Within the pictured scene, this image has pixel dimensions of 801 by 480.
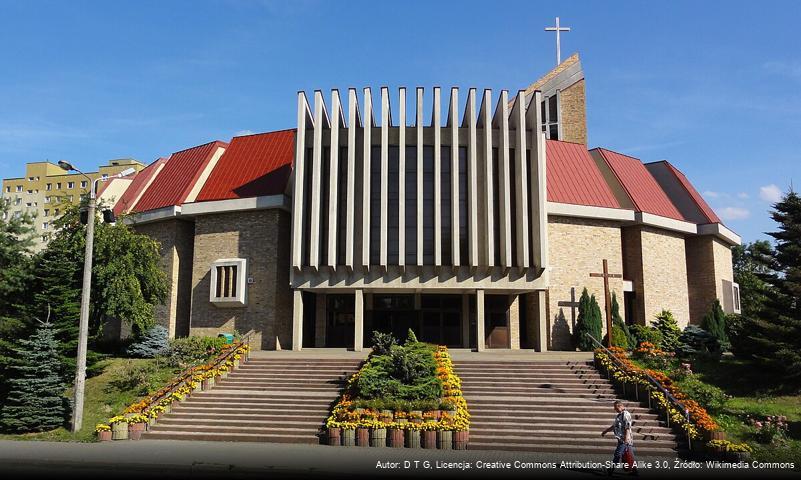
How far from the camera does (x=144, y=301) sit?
26.7 metres

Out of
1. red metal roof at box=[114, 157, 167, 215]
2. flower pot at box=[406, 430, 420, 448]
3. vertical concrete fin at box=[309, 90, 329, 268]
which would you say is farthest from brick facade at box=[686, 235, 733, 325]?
red metal roof at box=[114, 157, 167, 215]

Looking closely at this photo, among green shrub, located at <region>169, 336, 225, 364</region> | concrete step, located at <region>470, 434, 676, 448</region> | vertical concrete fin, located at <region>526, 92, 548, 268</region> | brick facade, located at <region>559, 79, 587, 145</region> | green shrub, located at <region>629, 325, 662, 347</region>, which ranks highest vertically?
brick facade, located at <region>559, 79, 587, 145</region>

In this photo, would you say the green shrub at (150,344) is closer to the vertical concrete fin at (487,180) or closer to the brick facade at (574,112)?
the vertical concrete fin at (487,180)

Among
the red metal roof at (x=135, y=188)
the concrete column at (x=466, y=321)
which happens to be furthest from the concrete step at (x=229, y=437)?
the red metal roof at (x=135, y=188)

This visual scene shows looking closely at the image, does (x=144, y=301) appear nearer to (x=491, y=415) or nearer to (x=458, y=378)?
(x=458, y=378)

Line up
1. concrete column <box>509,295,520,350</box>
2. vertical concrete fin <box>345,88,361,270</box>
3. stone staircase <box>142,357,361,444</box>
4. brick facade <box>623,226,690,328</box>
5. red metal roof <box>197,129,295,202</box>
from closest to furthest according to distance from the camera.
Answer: stone staircase <box>142,357,361,444</box>, vertical concrete fin <box>345,88,361,270</box>, concrete column <box>509,295,520,350</box>, red metal roof <box>197,129,295,202</box>, brick facade <box>623,226,690,328</box>

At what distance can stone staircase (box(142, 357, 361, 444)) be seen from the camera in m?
16.8

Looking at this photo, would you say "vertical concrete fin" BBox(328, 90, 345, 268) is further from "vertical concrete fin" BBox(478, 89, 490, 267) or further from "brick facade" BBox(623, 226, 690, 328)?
"brick facade" BBox(623, 226, 690, 328)

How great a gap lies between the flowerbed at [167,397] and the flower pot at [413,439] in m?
7.61

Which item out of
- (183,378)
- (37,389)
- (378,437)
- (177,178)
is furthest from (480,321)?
(177,178)

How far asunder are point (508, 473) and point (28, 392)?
15001 mm

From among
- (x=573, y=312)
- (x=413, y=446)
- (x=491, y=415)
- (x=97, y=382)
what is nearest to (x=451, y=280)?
(x=573, y=312)

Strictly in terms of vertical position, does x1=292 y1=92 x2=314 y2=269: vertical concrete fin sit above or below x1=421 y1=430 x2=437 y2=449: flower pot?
above

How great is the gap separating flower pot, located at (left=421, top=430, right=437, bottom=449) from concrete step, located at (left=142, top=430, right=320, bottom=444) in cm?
295
